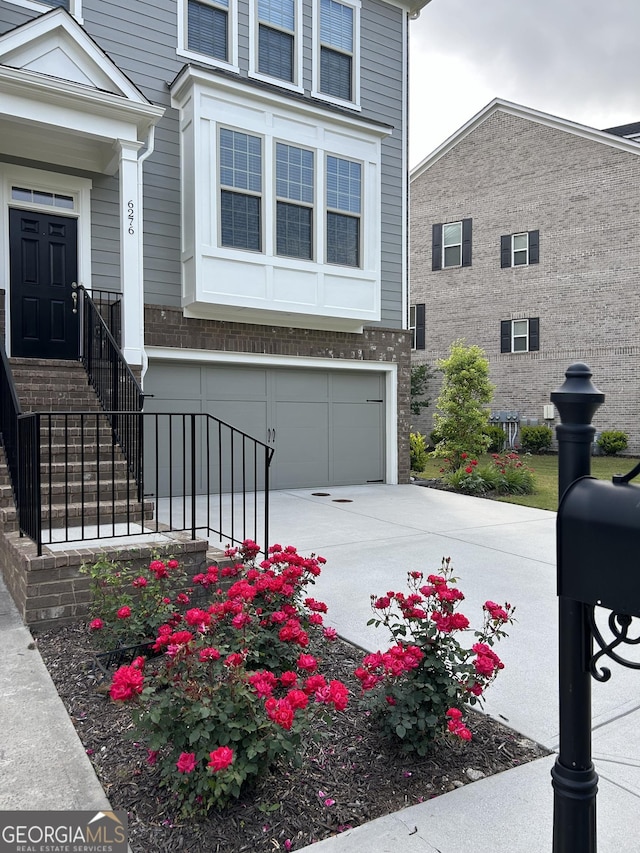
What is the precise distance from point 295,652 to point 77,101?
6352mm

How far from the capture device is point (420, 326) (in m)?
19.1

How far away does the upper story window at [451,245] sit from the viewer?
1822 cm

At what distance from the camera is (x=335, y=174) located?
947 centimetres

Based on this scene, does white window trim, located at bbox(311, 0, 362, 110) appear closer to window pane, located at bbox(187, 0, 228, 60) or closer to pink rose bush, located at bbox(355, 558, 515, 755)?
window pane, located at bbox(187, 0, 228, 60)

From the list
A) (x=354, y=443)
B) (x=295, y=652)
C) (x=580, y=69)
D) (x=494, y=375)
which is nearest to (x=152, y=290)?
(x=354, y=443)

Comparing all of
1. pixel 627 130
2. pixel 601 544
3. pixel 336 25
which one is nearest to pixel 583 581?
pixel 601 544

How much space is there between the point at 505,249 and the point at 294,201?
10269 millimetres

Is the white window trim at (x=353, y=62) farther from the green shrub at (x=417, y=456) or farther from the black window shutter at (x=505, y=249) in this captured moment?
the black window shutter at (x=505, y=249)

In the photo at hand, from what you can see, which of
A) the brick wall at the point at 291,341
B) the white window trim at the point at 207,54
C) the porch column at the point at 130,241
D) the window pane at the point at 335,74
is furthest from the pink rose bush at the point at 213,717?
the window pane at the point at 335,74

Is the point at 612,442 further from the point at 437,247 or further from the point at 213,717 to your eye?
the point at 213,717

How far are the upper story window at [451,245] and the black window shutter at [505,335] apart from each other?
214 cm

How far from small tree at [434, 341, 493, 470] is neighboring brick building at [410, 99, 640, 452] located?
18.9 ft

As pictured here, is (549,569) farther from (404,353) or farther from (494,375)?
(494,375)

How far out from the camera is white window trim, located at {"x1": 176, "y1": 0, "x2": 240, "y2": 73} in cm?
836
